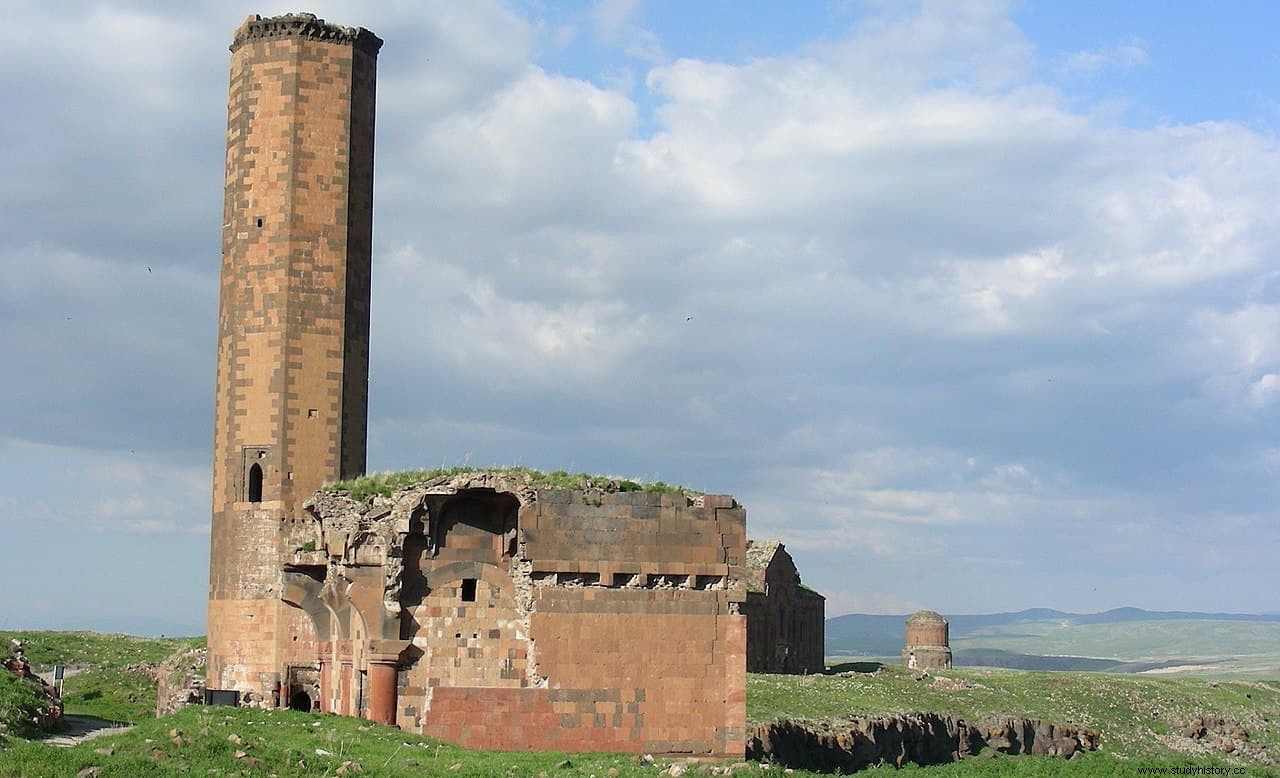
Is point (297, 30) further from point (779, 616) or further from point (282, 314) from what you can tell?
point (779, 616)

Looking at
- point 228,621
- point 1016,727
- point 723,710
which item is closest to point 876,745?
point 1016,727

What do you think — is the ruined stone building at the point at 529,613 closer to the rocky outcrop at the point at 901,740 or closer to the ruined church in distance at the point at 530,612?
the ruined church in distance at the point at 530,612

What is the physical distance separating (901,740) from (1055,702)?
13323mm

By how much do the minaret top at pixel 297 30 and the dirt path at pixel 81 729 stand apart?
1399 centimetres

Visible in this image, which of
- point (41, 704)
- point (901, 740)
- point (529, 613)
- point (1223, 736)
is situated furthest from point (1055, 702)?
point (41, 704)

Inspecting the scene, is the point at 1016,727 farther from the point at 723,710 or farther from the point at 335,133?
the point at 335,133

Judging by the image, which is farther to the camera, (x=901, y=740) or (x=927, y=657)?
(x=927, y=657)

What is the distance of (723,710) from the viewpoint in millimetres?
25594

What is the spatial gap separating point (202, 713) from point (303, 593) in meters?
4.68

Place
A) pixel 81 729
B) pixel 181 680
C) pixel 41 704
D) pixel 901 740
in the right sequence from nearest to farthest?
pixel 41 704 → pixel 81 729 → pixel 181 680 → pixel 901 740

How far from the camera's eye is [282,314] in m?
31.4

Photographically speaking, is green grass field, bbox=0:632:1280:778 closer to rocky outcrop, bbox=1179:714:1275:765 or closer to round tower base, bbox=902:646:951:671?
rocky outcrop, bbox=1179:714:1275:765

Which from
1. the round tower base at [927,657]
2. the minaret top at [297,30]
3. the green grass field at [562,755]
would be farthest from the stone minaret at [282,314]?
the round tower base at [927,657]

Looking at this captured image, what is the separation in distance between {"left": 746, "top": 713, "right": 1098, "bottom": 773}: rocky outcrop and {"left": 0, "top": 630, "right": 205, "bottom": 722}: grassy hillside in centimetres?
1380
